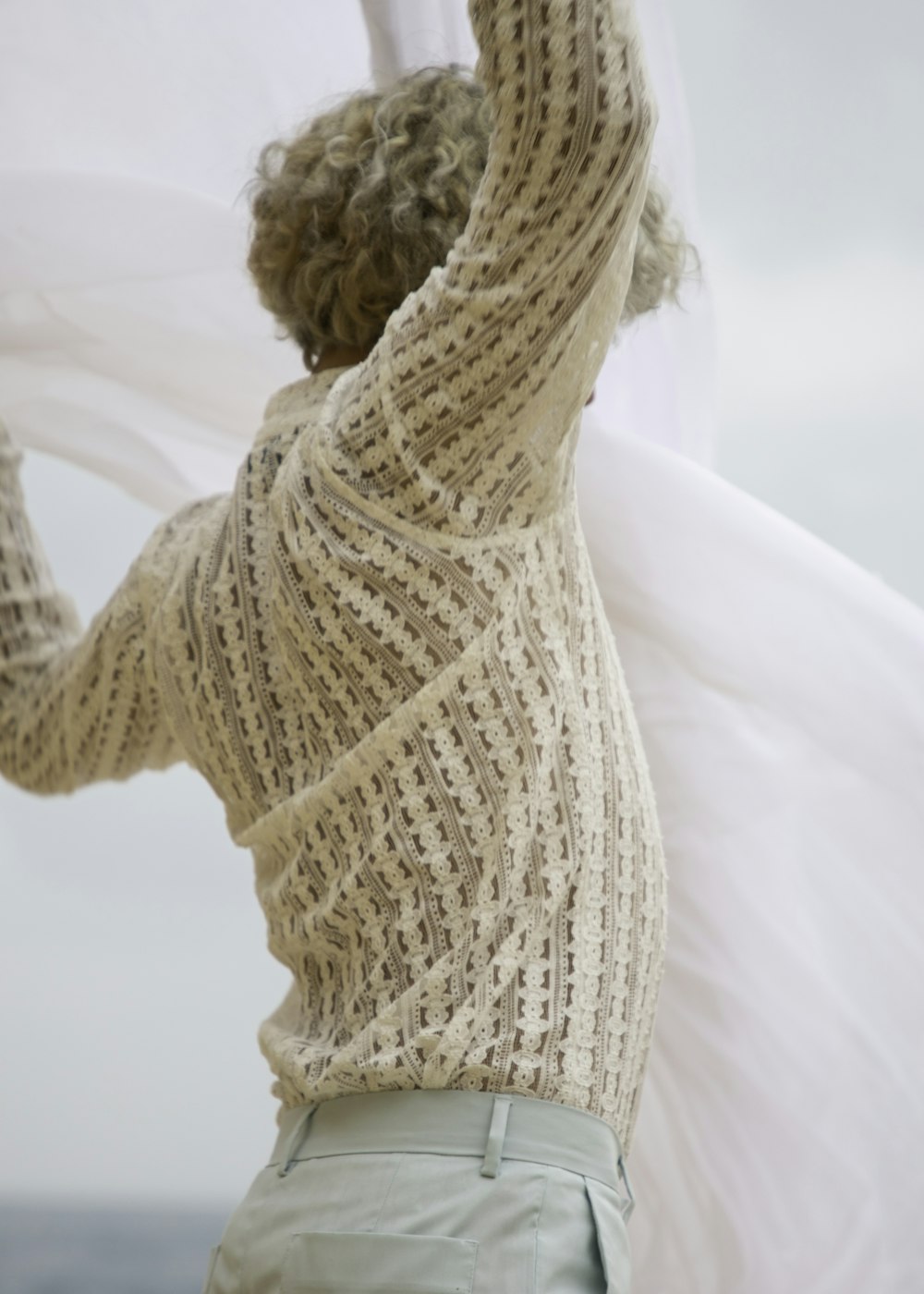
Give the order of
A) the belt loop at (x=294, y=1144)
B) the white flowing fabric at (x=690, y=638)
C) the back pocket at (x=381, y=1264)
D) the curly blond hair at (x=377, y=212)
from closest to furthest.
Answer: the back pocket at (x=381, y=1264) → the belt loop at (x=294, y=1144) → the curly blond hair at (x=377, y=212) → the white flowing fabric at (x=690, y=638)

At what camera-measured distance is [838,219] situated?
1.69m

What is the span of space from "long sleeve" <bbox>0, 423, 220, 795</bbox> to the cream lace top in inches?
6.0

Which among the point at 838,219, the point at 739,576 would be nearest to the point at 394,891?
the point at 739,576

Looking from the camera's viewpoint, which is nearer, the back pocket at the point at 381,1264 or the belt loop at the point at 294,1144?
the back pocket at the point at 381,1264

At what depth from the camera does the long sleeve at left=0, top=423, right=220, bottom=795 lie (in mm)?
943

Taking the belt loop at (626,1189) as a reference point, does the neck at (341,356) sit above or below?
above

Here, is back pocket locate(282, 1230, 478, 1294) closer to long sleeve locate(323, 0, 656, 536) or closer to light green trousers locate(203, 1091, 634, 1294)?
light green trousers locate(203, 1091, 634, 1294)

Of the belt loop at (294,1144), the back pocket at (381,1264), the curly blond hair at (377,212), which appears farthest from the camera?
the curly blond hair at (377,212)

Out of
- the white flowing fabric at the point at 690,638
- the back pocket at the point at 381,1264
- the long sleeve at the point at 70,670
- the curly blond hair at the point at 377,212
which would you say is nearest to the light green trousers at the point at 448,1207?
the back pocket at the point at 381,1264

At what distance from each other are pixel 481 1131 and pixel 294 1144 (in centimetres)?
13

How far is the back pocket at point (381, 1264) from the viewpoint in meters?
0.61

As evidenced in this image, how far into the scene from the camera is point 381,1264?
2.04 feet

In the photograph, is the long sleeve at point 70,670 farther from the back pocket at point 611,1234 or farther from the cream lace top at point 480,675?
the back pocket at point 611,1234

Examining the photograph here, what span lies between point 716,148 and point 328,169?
0.83 metres
